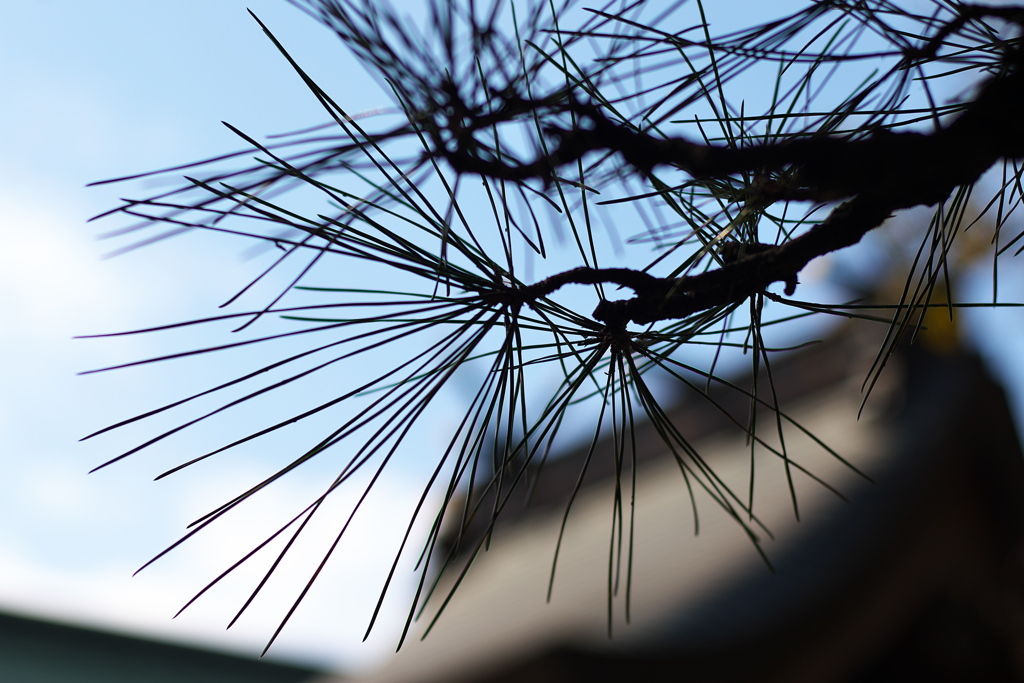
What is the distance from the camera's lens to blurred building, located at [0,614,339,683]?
2.88 metres

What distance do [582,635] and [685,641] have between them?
0.15m

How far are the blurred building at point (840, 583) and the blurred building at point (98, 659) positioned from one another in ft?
5.34

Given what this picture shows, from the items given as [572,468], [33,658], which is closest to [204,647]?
[33,658]

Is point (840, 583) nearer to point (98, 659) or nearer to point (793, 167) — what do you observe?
point (793, 167)

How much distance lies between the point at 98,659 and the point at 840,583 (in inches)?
112

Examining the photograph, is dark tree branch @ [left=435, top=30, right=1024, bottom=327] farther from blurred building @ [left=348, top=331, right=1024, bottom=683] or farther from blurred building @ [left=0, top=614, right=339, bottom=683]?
blurred building @ [left=0, top=614, right=339, bottom=683]

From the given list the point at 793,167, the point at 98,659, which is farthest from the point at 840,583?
the point at 98,659

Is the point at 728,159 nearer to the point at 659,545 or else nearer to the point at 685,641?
the point at 685,641

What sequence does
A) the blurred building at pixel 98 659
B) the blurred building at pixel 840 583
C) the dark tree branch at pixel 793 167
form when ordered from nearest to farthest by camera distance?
the dark tree branch at pixel 793 167 → the blurred building at pixel 840 583 → the blurred building at pixel 98 659

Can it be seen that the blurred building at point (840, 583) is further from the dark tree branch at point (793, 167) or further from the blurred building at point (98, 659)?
the blurred building at point (98, 659)

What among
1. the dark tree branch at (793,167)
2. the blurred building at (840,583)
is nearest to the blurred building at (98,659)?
the blurred building at (840,583)

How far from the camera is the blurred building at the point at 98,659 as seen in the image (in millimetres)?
2883

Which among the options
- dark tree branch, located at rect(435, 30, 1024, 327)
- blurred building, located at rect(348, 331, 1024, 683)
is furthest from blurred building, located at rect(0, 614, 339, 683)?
dark tree branch, located at rect(435, 30, 1024, 327)

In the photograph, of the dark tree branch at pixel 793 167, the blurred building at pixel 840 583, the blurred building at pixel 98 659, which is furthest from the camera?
the blurred building at pixel 98 659
